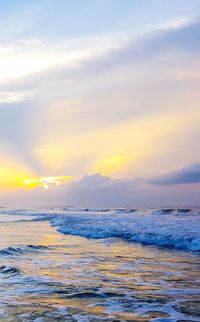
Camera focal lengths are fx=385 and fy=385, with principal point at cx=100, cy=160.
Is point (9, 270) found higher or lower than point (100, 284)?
higher

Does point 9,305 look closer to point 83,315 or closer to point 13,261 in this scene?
point 83,315

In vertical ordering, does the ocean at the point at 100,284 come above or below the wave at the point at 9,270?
below

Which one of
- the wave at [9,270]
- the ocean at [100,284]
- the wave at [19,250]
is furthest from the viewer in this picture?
the wave at [19,250]

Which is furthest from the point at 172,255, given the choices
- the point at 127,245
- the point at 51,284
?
the point at 51,284

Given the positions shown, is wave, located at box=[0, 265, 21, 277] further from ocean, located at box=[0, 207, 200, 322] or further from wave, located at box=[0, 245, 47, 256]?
wave, located at box=[0, 245, 47, 256]

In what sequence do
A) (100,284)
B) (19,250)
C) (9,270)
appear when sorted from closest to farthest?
(100,284)
(9,270)
(19,250)

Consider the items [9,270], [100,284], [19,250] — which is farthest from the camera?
[19,250]

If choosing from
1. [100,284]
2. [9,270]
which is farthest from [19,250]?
[100,284]

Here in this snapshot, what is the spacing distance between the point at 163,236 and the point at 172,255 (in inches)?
230

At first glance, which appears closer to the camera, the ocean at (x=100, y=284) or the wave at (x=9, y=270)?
the ocean at (x=100, y=284)

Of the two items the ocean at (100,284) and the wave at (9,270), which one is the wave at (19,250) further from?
the wave at (9,270)

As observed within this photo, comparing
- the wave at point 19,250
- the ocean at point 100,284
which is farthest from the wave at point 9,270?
the wave at point 19,250

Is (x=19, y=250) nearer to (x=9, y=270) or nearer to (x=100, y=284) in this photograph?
(x=9, y=270)

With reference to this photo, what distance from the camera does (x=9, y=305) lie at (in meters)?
8.73
